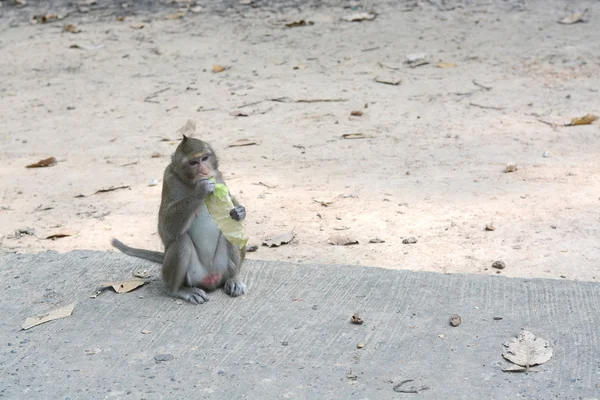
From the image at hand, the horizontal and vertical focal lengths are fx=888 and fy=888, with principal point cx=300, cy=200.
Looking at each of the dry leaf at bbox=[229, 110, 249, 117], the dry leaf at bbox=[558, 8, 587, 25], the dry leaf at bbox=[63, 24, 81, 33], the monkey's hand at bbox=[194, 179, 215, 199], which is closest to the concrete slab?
the monkey's hand at bbox=[194, 179, 215, 199]

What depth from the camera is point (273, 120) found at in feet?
26.4

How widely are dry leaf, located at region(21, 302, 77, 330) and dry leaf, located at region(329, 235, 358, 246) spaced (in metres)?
1.73

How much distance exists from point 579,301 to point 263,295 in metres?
1.53

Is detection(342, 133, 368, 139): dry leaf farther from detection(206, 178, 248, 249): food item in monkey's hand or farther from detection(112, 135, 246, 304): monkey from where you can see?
detection(206, 178, 248, 249): food item in monkey's hand

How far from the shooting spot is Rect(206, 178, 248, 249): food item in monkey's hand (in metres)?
4.41

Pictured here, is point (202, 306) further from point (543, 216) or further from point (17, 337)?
point (543, 216)

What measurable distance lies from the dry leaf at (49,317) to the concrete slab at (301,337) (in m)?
0.03

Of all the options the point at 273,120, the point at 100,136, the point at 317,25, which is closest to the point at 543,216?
the point at 273,120

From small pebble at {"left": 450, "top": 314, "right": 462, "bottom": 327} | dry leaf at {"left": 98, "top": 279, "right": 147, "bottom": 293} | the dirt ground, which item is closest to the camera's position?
small pebble at {"left": 450, "top": 314, "right": 462, "bottom": 327}

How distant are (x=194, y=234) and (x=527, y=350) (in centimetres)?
177

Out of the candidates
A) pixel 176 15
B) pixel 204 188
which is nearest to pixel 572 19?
pixel 176 15

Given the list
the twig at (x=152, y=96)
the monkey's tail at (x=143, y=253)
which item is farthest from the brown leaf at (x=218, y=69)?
the monkey's tail at (x=143, y=253)

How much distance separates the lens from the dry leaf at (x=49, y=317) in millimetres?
4242

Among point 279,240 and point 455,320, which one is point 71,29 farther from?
point 455,320
